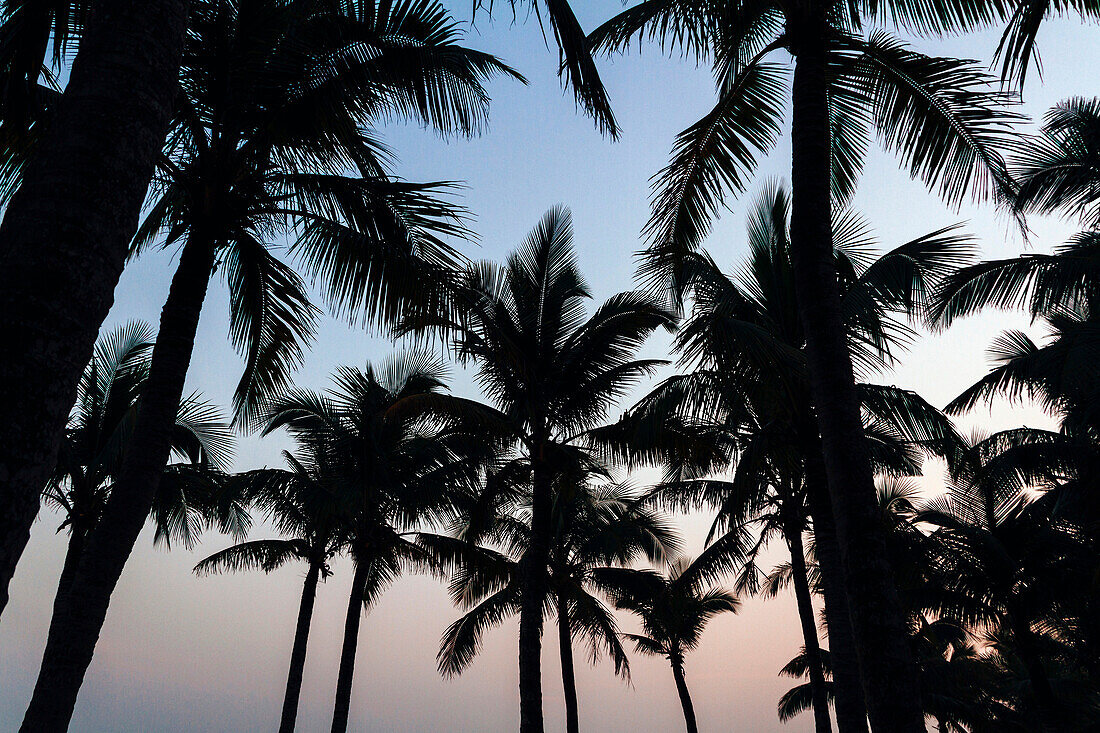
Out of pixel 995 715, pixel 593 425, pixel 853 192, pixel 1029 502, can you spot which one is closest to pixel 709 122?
pixel 853 192

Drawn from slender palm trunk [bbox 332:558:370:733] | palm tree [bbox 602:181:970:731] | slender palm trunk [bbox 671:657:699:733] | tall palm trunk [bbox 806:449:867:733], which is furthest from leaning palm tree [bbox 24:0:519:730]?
slender palm trunk [bbox 671:657:699:733]

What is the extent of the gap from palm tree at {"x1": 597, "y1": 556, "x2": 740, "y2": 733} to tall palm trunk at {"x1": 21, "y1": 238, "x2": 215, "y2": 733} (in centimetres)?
1840

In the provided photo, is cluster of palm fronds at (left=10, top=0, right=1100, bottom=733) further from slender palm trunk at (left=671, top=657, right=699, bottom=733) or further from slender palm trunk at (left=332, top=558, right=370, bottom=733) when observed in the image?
slender palm trunk at (left=671, top=657, right=699, bottom=733)

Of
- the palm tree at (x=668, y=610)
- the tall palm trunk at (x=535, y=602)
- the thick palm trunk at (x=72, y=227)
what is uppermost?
the palm tree at (x=668, y=610)

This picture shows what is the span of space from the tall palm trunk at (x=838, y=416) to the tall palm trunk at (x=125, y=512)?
18.6ft

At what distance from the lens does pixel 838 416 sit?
6.59 metres

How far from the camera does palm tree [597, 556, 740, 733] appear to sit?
24938mm

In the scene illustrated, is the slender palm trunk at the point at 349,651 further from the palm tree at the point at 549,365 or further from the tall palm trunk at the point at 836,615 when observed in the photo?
the tall palm trunk at the point at 836,615

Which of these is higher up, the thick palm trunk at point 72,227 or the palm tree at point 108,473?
the palm tree at point 108,473

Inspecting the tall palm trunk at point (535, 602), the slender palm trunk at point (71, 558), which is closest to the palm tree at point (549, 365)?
the tall palm trunk at point (535, 602)

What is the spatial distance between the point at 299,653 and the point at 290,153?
14.3 metres

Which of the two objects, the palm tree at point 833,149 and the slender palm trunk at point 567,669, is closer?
the palm tree at point 833,149

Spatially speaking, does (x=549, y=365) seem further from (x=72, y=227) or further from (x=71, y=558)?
(x=72, y=227)

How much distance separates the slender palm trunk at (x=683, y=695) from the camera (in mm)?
28281
